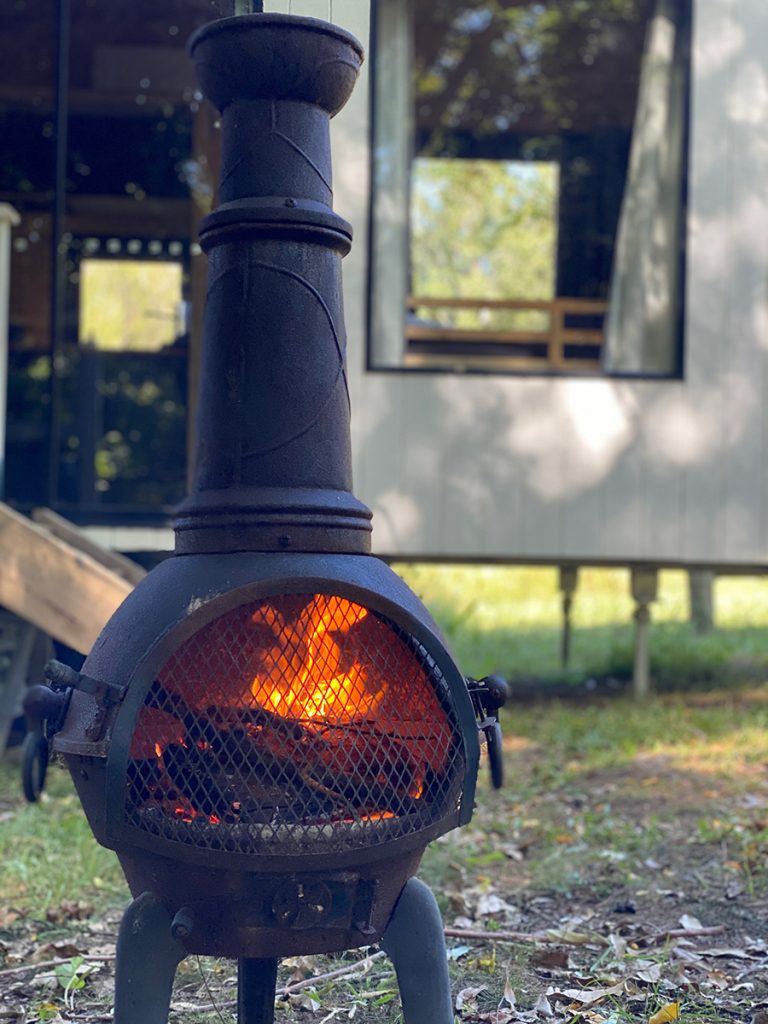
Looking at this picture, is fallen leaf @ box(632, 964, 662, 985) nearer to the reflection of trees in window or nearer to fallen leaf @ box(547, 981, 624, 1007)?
fallen leaf @ box(547, 981, 624, 1007)

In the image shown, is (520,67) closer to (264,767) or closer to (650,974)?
(650,974)

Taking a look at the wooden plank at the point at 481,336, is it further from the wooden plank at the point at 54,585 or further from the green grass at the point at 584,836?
the wooden plank at the point at 54,585

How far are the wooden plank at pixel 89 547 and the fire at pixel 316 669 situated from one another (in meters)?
3.02

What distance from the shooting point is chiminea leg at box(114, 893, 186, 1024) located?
6.28ft

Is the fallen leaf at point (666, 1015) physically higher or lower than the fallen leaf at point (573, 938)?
Answer: higher

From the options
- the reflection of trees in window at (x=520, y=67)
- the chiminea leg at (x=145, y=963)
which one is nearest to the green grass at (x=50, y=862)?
the chiminea leg at (x=145, y=963)

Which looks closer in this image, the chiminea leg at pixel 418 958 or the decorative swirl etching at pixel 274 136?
the chiminea leg at pixel 418 958

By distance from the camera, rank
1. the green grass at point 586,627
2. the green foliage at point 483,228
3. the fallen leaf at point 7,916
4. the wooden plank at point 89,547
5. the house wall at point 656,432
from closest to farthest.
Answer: the fallen leaf at point 7,916
the wooden plank at point 89,547
the house wall at point 656,432
the green grass at point 586,627
the green foliage at point 483,228

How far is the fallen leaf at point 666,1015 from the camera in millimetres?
2328

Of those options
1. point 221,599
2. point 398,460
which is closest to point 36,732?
point 221,599

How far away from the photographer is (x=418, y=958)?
201 cm

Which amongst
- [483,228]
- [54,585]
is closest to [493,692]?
[54,585]

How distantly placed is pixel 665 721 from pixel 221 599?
4242 millimetres

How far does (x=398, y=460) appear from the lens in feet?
20.0
